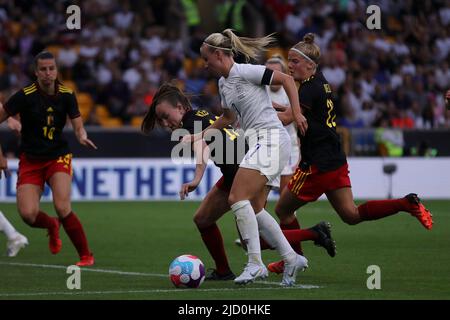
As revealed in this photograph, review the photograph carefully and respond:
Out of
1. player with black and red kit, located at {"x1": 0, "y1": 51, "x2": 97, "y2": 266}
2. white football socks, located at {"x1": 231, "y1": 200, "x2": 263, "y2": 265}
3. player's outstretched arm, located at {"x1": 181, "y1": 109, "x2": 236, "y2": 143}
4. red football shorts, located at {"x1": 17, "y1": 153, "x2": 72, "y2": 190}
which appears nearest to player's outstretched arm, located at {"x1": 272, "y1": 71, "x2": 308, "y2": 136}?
player's outstretched arm, located at {"x1": 181, "y1": 109, "x2": 236, "y2": 143}

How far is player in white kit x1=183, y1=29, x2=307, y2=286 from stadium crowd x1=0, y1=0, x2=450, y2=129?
42.9 feet

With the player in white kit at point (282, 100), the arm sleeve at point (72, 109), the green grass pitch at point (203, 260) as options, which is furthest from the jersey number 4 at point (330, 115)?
the arm sleeve at point (72, 109)

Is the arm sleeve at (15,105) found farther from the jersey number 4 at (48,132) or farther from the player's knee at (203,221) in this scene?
the player's knee at (203,221)

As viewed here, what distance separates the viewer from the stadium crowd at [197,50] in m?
23.4

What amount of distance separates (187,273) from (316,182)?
1.63 metres

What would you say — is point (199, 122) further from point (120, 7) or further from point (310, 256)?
point (120, 7)

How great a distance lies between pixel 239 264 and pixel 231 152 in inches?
77.6

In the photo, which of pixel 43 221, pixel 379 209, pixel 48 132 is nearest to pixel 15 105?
pixel 48 132

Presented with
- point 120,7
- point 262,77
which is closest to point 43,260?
point 262,77

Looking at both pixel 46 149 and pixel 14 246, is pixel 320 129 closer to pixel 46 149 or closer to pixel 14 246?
pixel 46 149

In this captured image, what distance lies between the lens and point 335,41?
84.9 ft

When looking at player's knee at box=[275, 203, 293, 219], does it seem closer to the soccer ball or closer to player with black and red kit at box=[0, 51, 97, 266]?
the soccer ball

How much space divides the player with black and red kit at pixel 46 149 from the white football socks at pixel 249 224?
2674 mm

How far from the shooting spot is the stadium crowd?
23422 millimetres
